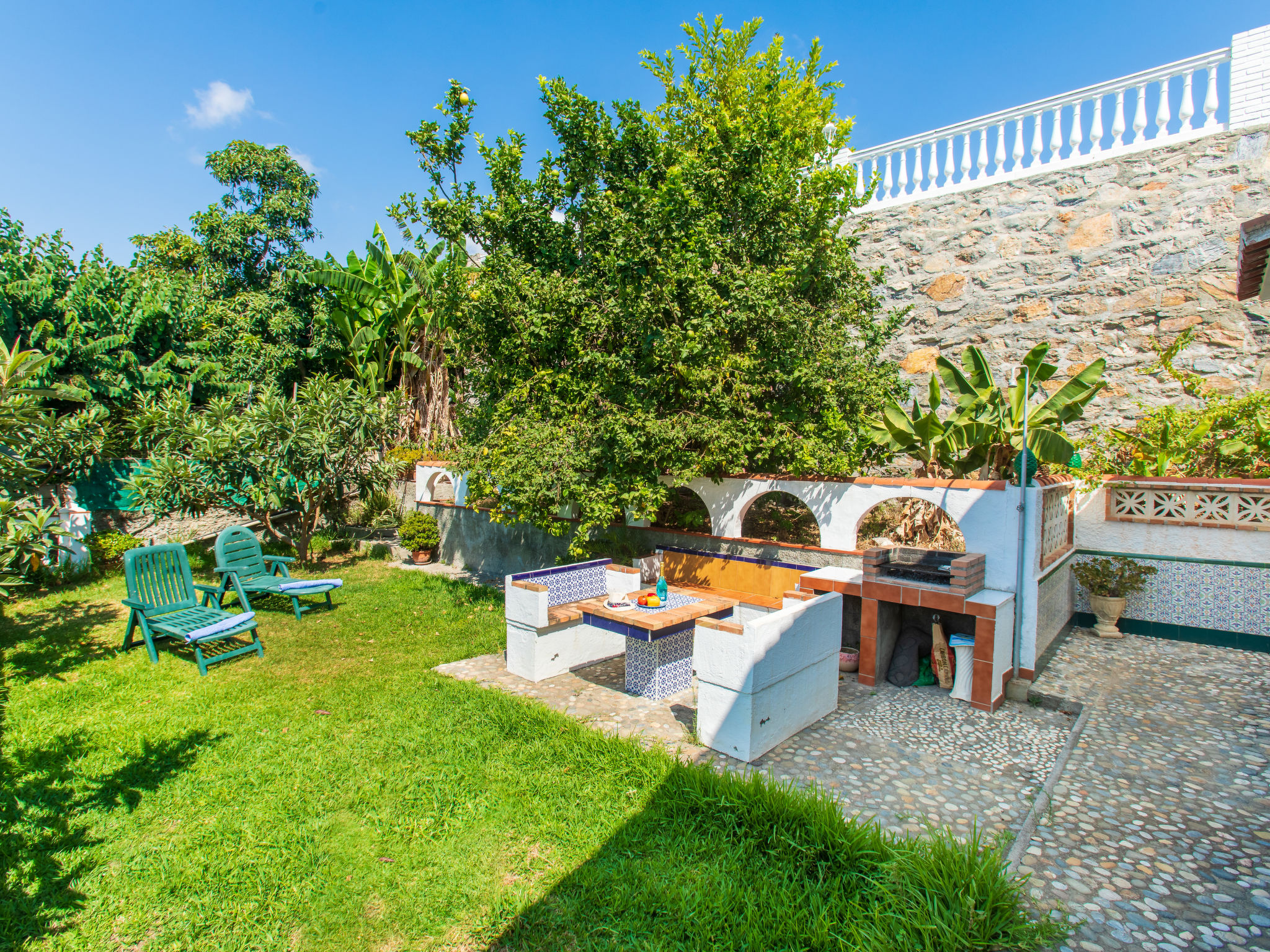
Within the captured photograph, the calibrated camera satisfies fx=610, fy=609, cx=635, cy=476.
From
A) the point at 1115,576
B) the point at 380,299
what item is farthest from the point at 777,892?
the point at 380,299

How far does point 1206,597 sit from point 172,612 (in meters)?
12.9

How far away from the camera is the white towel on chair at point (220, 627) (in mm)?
6539

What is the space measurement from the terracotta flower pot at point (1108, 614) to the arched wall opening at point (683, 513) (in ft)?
17.1


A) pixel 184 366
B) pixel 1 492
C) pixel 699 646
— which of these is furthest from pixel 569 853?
pixel 184 366

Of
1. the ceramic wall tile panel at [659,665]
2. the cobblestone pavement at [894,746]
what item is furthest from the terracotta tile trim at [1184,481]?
the ceramic wall tile panel at [659,665]

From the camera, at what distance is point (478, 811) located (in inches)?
156

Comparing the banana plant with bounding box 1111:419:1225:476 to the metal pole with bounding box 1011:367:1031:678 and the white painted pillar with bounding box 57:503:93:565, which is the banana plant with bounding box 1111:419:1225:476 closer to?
the metal pole with bounding box 1011:367:1031:678

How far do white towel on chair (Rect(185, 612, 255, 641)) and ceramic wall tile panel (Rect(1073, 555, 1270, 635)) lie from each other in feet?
36.7

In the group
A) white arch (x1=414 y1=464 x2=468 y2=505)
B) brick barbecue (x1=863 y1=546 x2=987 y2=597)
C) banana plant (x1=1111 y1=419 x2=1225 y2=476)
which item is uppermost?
banana plant (x1=1111 y1=419 x2=1225 y2=476)

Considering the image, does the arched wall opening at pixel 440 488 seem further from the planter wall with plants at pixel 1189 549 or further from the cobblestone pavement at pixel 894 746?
the planter wall with plants at pixel 1189 549

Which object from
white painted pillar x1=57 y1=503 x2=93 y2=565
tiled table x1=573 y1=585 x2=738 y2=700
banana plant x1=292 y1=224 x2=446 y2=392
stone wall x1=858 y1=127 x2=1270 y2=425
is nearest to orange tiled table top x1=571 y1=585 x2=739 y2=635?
tiled table x1=573 y1=585 x2=738 y2=700

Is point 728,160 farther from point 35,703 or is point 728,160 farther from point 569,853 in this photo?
point 35,703

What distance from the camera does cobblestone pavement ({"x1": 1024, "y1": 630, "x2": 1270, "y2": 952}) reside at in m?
3.08

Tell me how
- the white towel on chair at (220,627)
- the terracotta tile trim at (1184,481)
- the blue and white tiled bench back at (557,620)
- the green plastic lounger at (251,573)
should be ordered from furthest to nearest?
the green plastic lounger at (251,573) → the terracotta tile trim at (1184,481) → the white towel on chair at (220,627) → the blue and white tiled bench back at (557,620)
